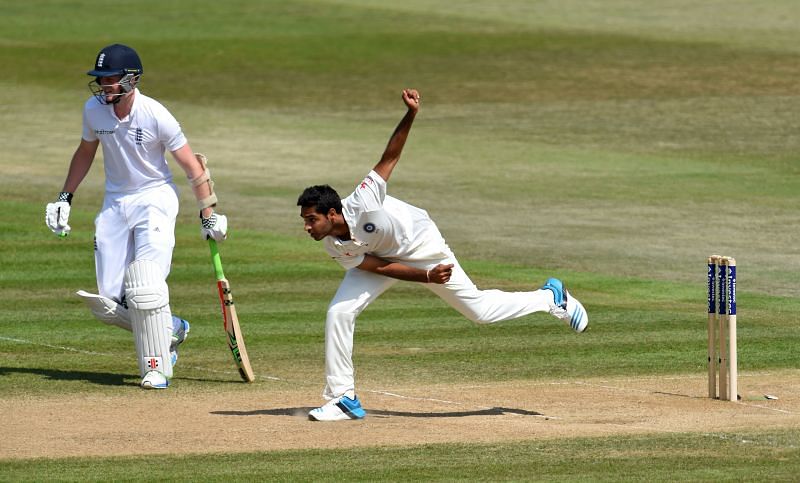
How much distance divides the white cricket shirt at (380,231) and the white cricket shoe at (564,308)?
0.98 meters

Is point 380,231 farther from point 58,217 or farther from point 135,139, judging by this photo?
point 58,217

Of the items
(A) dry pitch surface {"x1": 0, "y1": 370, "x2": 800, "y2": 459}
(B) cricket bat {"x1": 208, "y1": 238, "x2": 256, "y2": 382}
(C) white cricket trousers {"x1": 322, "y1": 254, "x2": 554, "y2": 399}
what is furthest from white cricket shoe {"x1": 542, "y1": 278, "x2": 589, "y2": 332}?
(B) cricket bat {"x1": 208, "y1": 238, "x2": 256, "y2": 382}

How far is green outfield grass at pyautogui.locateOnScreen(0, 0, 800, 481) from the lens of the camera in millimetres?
11531

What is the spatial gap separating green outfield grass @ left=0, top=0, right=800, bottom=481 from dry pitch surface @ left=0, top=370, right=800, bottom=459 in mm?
288

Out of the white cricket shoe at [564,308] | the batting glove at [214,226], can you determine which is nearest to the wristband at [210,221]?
the batting glove at [214,226]

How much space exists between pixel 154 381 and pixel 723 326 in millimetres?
3840

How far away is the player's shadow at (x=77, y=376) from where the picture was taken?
11.5 metres

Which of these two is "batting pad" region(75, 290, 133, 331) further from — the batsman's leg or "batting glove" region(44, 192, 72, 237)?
"batting glove" region(44, 192, 72, 237)

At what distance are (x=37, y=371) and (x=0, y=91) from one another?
22.4 metres

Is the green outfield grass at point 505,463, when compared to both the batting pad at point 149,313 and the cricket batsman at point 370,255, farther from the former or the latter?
the batting pad at point 149,313

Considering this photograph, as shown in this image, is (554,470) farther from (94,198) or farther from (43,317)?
(94,198)

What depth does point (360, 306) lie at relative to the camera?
32.6ft

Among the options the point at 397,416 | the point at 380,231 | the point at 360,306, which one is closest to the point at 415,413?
the point at 397,416

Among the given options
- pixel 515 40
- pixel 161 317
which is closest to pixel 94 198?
pixel 161 317
